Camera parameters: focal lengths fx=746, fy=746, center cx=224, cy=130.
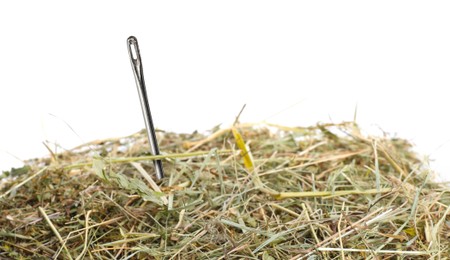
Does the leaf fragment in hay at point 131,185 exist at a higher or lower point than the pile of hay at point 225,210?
higher

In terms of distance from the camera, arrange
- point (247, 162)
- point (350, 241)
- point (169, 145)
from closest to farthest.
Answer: point (350, 241) < point (247, 162) < point (169, 145)

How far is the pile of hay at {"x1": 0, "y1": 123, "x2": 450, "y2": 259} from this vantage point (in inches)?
41.3

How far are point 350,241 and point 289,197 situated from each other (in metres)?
0.15

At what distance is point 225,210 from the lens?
1120 millimetres

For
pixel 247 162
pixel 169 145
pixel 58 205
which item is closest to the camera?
pixel 58 205

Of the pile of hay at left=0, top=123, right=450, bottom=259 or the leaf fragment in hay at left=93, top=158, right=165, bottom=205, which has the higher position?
the leaf fragment in hay at left=93, top=158, right=165, bottom=205

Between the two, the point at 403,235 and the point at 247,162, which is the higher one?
the point at 247,162

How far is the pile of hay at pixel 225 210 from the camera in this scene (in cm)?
105

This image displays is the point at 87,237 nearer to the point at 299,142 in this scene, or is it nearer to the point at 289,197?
the point at 289,197

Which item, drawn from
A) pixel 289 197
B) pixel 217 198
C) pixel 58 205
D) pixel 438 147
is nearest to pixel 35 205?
pixel 58 205

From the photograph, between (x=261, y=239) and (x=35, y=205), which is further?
(x=35, y=205)

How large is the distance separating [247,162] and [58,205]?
0.33m

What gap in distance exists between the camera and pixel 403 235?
1.08 meters

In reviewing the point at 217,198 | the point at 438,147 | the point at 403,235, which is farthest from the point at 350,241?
the point at 438,147
